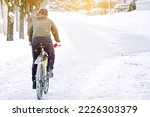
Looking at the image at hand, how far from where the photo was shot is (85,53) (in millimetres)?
20016

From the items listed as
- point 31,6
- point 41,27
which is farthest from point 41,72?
point 31,6

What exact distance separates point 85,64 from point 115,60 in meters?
1.59

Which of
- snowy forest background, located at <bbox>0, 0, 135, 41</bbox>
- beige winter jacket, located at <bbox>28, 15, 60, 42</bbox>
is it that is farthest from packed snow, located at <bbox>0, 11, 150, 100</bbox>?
snowy forest background, located at <bbox>0, 0, 135, 41</bbox>

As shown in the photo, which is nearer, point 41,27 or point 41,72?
point 41,72

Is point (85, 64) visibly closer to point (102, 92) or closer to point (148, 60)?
point (148, 60)

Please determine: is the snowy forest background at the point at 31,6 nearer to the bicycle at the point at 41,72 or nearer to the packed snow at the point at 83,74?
the packed snow at the point at 83,74

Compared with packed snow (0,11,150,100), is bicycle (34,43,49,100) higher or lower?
higher

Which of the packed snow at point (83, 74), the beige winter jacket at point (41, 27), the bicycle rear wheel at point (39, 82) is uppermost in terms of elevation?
the beige winter jacket at point (41, 27)

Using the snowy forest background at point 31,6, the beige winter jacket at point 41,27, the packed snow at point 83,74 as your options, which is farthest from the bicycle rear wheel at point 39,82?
the snowy forest background at point 31,6

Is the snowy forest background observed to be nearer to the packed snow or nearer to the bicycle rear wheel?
the packed snow

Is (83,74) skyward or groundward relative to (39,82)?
groundward

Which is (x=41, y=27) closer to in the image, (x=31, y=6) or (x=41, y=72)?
(x=41, y=72)

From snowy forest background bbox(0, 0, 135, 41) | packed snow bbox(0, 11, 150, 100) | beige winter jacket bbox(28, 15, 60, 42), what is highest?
beige winter jacket bbox(28, 15, 60, 42)

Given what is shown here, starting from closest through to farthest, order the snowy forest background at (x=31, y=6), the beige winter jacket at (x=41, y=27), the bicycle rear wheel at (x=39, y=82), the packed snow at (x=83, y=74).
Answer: the bicycle rear wheel at (x=39, y=82) → the beige winter jacket at (x=41, y=27) → the packed snow at (x=83, y=74) → the snowy forest background at (x=31, y=6)
